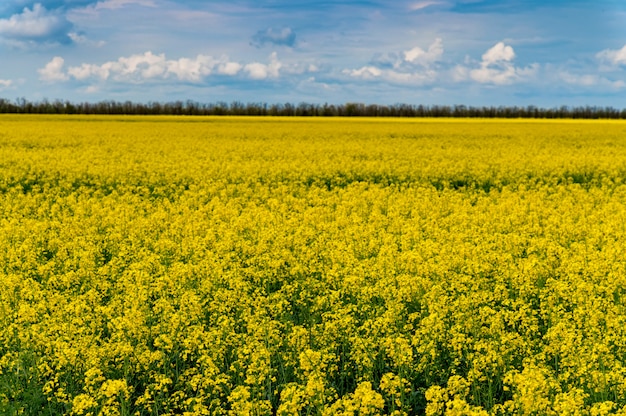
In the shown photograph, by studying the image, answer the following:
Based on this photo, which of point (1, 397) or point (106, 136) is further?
point (106, 136)

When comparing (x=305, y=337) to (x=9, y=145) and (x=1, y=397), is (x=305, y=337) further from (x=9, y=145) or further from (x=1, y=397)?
(x=9, y=145)

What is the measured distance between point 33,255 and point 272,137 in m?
29.5

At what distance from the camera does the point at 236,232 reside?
1111 cm

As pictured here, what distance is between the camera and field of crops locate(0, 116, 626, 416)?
17.1 ft

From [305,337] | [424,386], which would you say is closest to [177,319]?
[305,337]

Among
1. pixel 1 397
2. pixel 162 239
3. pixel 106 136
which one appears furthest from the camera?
pixel 106 136

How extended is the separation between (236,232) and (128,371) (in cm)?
552

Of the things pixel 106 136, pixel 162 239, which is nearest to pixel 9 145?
pixel 106 136

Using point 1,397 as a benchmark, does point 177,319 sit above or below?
above

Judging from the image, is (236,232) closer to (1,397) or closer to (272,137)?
(1,397)

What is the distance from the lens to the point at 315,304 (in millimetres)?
7445

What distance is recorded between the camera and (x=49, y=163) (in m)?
21.9

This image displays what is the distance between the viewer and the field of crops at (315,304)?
5.23m

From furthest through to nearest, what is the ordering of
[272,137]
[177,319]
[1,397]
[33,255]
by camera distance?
[272,137]
[33,255]
[177,319]
[1,397]
